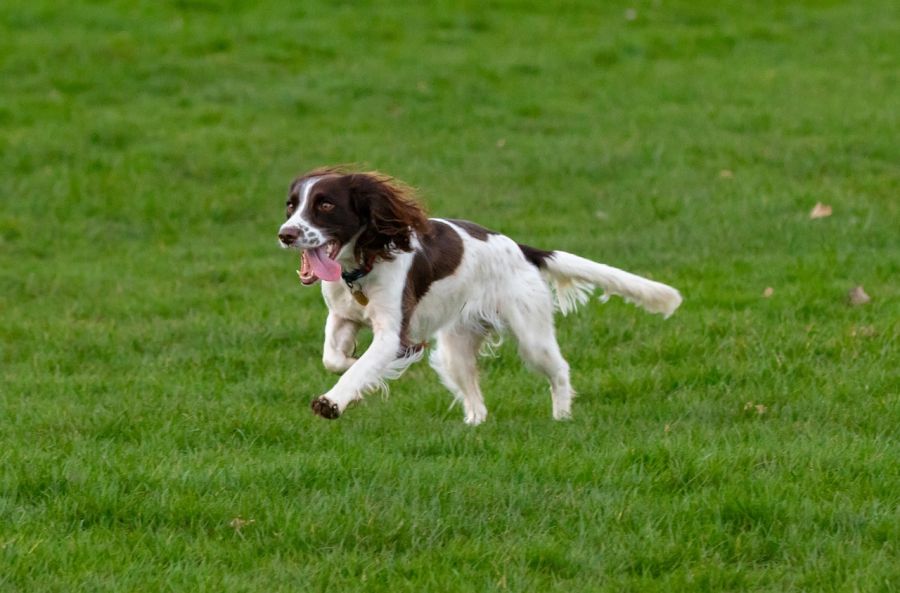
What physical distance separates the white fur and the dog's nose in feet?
0.99

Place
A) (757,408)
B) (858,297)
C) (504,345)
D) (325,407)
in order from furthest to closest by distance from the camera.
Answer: (858,297) → (504,345) → (757,408) → (325,407)

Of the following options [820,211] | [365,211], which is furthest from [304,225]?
[820,211]

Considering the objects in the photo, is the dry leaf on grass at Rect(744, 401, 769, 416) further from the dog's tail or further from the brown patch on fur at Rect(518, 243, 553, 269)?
the brown patch on fur at Rect(518, 243, 553, 269)

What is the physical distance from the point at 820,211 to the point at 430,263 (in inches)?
221

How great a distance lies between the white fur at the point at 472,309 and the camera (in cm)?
637

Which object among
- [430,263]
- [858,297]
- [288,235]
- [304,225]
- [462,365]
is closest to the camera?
[288,235]

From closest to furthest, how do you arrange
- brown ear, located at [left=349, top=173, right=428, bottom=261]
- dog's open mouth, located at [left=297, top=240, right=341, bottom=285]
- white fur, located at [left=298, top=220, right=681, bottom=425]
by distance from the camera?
dog's open mouth, located at [left=297, top=240, right=341, bottom=285] < brown ear, located at [left=349, top=173, right=428, bottom=261] < white fur, located at [left=298, top=220, right=681, bottom=425]

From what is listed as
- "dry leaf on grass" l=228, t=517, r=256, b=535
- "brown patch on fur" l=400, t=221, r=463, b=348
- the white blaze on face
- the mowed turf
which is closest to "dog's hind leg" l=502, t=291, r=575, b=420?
the mowed turf

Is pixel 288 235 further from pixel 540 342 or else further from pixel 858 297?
pixel 858 297

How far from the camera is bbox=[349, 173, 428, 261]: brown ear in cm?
627

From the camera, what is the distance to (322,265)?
6.07m

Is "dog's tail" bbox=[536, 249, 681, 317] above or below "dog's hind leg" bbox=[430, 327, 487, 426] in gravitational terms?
above

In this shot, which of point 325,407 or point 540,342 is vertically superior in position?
point 325,407

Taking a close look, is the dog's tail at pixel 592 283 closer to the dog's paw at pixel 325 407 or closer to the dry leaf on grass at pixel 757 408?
the dry leaf on grass at pixel 757 408
